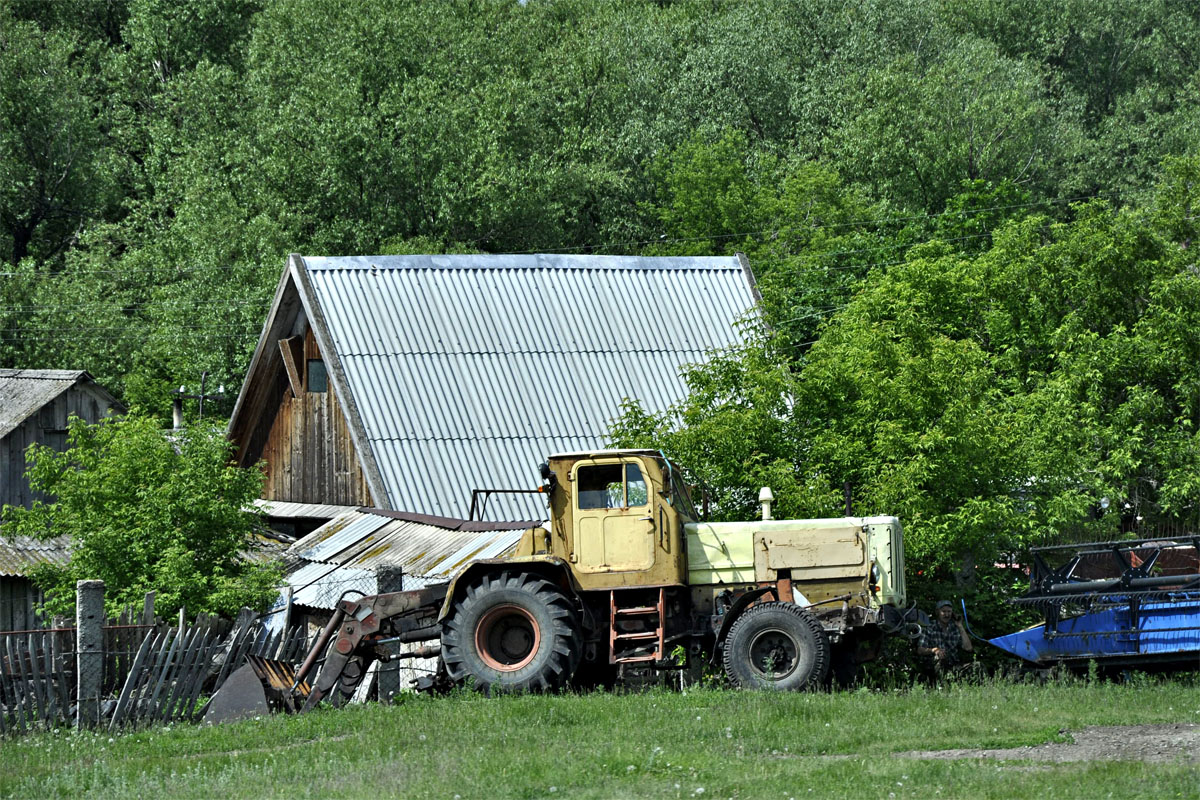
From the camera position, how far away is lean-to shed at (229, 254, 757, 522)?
2389 centimetres

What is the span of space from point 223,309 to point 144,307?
5.64 metres

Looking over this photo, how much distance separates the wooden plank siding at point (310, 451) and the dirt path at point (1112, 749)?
14754 millimetres

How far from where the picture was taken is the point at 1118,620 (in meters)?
17.2

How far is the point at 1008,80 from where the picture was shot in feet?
167

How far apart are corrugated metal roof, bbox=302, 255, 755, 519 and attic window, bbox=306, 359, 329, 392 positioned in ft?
5.64

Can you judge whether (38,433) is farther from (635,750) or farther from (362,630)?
(635,750)

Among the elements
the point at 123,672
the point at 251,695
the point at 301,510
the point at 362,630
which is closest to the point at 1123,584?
the point at 362,630

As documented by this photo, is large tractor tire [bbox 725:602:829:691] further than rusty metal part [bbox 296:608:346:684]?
No

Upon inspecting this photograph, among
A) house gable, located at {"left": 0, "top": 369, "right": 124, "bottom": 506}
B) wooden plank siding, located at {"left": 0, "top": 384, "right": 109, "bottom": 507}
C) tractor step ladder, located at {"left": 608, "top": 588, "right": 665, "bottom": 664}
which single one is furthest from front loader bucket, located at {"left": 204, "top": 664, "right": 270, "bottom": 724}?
wooden plank siding, located at {"left": 0, "top": 384, "right": 109, "bottom": 507}

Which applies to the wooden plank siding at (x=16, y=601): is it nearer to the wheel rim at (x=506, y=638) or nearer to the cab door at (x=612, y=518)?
the wheel rim at (x=506, y=638)

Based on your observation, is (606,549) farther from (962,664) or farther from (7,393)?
(7,393)

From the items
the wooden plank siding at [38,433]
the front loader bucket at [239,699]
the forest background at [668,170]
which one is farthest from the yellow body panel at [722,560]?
the wooden plank siding at [38,433]

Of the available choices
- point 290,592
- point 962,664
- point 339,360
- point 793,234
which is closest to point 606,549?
point 962,664

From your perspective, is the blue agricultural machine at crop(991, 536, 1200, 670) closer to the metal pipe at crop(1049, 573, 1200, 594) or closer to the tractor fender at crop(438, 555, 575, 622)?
the metal pipe at crop(1049, 573, 1200, 594)
